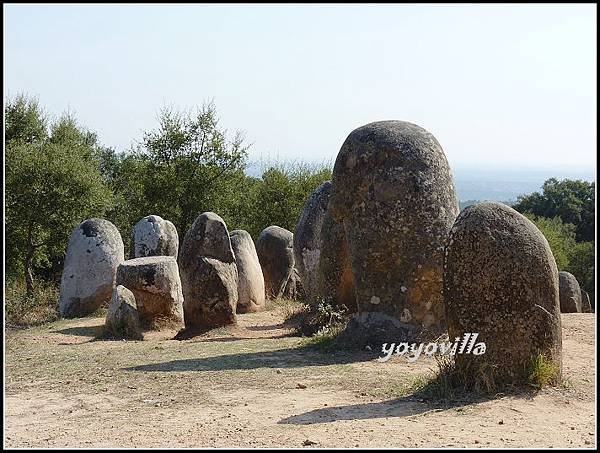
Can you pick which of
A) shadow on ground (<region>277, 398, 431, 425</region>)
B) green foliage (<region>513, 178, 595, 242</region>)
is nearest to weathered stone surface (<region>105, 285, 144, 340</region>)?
shadow on ground (<region>277, 398, 431, 425</region>)

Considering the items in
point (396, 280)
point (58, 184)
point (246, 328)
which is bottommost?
point (246, 328)

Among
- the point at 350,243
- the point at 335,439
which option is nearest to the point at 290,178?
the point at 350,243

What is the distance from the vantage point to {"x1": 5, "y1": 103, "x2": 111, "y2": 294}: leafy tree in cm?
2108

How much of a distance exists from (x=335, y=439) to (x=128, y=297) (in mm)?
7894

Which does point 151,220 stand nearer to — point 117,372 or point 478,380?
point 117,372

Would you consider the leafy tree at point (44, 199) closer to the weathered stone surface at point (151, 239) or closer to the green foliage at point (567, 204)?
the weathered stone surface at point (151, 239)

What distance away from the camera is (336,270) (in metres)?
13.5

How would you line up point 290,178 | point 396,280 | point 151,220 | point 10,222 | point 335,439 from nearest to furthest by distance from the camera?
point 335,439, point 396,280, point 151,220, point 10,222, point 290,178

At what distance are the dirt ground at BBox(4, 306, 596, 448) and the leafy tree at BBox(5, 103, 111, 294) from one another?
10259mm

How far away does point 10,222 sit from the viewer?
21125 millimetres

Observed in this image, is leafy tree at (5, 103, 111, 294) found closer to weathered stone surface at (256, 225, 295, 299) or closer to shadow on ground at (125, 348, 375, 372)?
weathered stone surface at (256, 225, 295, 299)

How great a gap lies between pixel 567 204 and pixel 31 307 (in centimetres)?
3302

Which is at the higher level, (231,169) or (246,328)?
(231,169)

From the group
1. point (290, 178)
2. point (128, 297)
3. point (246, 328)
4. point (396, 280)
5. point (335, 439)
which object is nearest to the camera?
point (335, 439)
